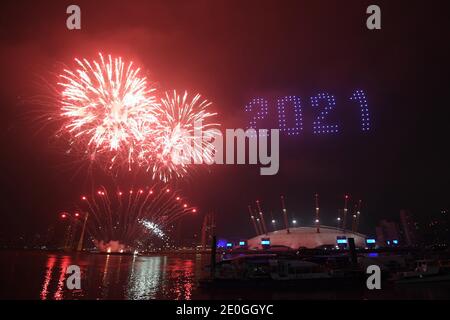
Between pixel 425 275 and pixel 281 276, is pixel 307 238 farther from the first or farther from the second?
pixel 281 276

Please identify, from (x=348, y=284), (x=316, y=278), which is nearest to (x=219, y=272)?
(x=316, y=278)

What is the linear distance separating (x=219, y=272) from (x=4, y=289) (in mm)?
24542

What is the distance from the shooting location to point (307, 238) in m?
139

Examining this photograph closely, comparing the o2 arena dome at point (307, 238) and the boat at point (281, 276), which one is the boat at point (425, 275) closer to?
the boat at point (281, 276)

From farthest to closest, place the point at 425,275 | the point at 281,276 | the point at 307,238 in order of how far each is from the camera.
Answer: the point at 307,238
the point at 425,275
the point at 281,276

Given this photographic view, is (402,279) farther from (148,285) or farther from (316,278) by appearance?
(148,285)

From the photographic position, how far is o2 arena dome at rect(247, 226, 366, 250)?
135250mm

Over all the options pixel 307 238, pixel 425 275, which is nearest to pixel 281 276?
pixel 425 275

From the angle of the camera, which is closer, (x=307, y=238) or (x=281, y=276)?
(x=281, y=276)

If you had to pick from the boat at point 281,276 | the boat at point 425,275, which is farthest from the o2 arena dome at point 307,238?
the boat at point 281,276

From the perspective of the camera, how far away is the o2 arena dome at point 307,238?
135m

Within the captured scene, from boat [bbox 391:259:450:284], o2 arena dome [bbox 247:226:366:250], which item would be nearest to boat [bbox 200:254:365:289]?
boat [bbox 391:259:450:284]
